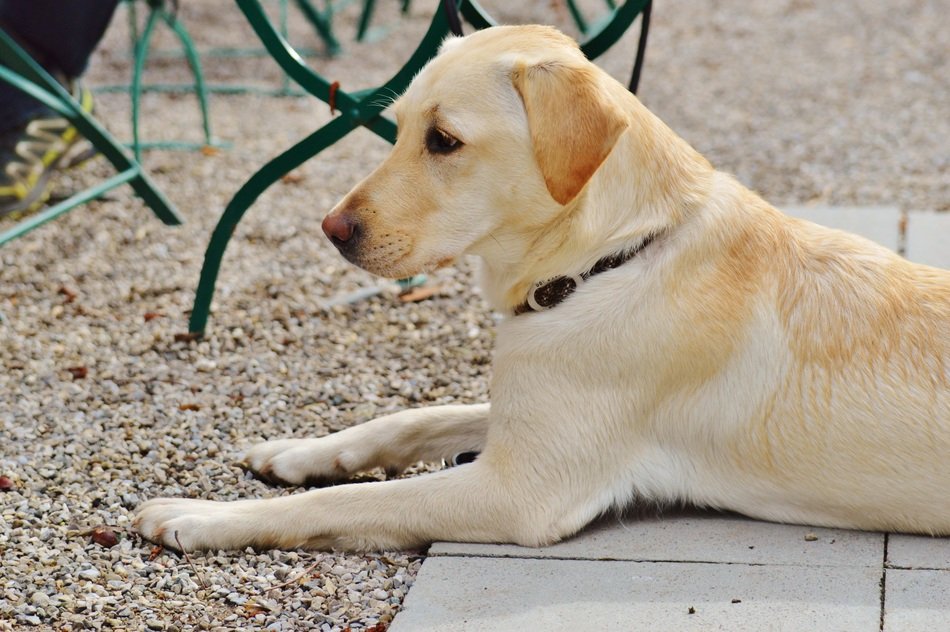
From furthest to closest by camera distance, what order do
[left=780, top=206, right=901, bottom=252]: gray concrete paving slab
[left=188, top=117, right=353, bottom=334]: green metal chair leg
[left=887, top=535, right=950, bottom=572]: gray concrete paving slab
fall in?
[left=780, top=206, right=901, bottom=252]: gray concrete paving slab, [left=188, top=117, right=353, bottom=334]: green metal chair leg, [left=887, top=535, right=950, bottom=572]: gray concrete paving slab

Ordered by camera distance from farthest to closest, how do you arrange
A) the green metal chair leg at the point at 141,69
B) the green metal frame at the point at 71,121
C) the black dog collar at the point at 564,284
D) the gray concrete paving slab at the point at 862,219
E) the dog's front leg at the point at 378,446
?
the green metal chair leg at the point at 141,69 < the gray concrete paving slab at the point at 862,219 < the green metal frame at the point at 71,121 < the dog's front leg at the point at 378,446 < the black dog collar at the point at 564,284

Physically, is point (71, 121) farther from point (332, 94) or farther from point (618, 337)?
point (618, 337)

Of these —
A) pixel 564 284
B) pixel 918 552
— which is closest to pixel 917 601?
pixel 918 552

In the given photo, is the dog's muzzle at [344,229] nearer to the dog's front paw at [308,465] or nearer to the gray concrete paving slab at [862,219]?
A: the dog's front paw at [308,465]

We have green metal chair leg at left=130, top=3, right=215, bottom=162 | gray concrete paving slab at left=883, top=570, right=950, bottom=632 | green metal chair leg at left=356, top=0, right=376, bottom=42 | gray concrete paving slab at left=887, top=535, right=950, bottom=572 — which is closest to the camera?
gray concrete paving slab at left=883, top=570, right=950, bottom=632

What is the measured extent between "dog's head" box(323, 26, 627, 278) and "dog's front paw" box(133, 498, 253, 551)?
0.66m

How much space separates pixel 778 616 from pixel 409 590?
29.9 inches

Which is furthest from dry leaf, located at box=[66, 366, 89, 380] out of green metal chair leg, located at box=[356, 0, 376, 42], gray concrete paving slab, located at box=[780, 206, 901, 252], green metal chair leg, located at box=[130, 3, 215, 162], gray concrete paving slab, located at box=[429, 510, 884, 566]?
green metal chair leg, located at box=[356, 0, 376, 42]

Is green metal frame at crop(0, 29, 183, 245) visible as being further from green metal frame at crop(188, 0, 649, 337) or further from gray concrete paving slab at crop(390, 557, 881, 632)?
gray concrete paving slab at crop(390, 557, 881, 632)

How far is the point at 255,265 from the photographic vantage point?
4742 mm

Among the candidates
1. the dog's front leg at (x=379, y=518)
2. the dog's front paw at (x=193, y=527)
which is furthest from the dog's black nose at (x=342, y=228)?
the dog's front paw at (x=193, y=527)

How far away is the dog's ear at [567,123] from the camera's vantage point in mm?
2553

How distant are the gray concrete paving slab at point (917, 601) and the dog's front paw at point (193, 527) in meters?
1.39

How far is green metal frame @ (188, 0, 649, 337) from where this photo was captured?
3.51 metres
